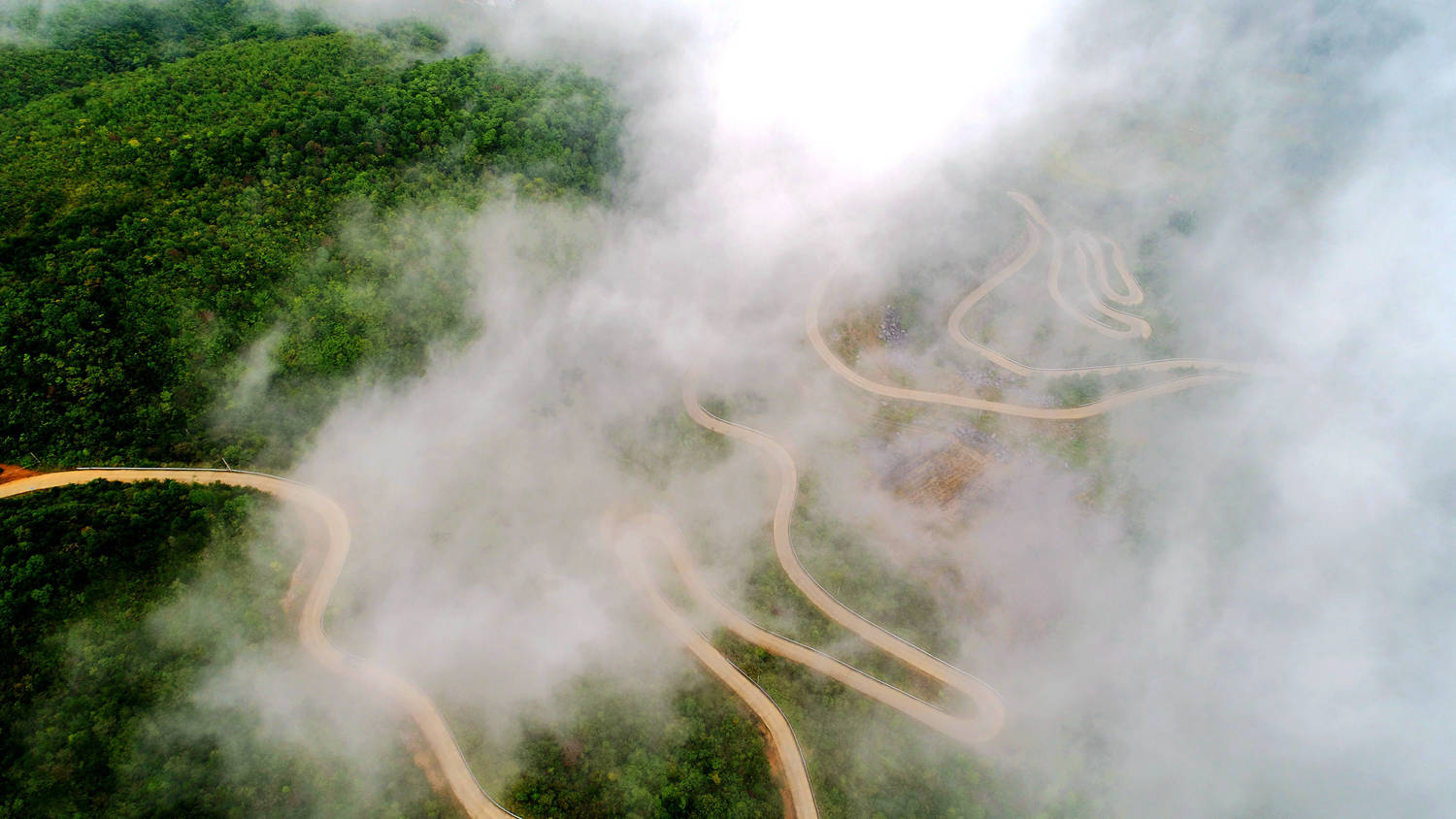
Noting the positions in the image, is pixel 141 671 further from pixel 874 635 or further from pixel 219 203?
pixel 874 635

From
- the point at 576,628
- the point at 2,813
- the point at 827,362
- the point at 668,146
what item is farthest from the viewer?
the point at 668,146

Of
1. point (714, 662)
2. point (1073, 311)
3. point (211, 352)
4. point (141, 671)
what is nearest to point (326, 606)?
point (141, 671)

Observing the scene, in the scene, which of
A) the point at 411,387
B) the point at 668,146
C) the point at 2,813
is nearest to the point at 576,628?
the point at 411,387

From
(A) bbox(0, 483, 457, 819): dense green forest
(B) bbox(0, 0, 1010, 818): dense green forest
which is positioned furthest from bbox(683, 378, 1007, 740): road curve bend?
(A) bbox(0, 483, 457, 819): dense green forest

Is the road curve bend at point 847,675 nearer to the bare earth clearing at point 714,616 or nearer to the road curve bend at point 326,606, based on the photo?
the bare earth clearing at point 714,616

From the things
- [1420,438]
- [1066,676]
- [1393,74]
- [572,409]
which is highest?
[1393,74]

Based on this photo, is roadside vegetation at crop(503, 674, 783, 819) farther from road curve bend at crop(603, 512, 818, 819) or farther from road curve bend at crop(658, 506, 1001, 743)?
road curve bend at crop(658, 506, 1001, 743)

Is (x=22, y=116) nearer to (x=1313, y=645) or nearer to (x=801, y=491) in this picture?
(x=801, y=491)
